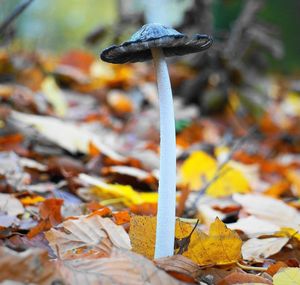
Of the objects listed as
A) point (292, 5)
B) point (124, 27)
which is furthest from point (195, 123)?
point (292, 5)

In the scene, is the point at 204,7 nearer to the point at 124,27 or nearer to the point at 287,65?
the point at 124,27

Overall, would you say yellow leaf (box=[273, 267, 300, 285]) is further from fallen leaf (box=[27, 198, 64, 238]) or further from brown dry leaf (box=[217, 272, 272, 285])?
fallen leaf (box=[27, 198, 64, 238])

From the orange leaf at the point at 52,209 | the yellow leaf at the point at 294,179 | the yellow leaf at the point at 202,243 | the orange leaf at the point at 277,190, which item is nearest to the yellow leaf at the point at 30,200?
the orange leaf at the point at 52,209

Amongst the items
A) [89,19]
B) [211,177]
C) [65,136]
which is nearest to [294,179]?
[211,177]

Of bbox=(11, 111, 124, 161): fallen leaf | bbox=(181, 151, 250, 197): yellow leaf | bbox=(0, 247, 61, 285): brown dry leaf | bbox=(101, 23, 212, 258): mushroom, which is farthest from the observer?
bbox=(11, 111, 124, 161): fallen leaf

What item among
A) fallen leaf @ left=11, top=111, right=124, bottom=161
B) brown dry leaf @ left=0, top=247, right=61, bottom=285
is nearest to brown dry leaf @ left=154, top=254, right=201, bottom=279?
brown dry leaf @ left=0, top=247, right=61, bottom=285

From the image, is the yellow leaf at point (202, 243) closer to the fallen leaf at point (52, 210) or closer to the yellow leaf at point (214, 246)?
the yellow leaf at point (214, 246)

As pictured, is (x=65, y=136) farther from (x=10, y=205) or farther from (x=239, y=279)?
(x=239, y=279)
